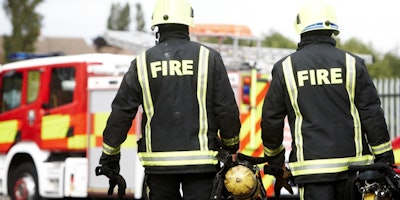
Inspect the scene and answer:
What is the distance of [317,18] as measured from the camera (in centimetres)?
578

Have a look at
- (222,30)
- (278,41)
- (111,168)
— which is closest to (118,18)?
(278,41)

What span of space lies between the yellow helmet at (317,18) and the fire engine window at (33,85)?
23.1 feet

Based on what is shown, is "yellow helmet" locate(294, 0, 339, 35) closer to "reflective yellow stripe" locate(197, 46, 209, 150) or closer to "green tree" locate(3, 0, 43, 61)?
"reflective yellow stripe" locate(197, 46, 209, 150)

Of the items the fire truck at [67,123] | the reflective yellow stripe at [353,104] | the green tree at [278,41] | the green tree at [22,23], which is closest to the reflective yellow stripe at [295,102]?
the reflective yellow stripe at [353,104]

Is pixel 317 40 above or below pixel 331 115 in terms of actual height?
above

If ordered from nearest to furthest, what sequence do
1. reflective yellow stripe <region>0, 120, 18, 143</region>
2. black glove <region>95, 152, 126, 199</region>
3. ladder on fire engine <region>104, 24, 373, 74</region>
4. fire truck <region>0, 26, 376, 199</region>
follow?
black glove <region>95, 152, 126, 199</region>
fire truck <region>0, 26, 376, 199</region>
reflective yellow stripe <region>0, 120, 18, 143</region>
ladder on fire engine <region>104, 24, 373, 74</region>

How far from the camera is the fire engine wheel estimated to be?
12.2 m

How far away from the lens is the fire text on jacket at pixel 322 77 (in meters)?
5.65

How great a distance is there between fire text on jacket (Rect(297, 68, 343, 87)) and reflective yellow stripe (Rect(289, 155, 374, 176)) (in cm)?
48

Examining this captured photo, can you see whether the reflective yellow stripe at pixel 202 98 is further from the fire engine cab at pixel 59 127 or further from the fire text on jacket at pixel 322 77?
the fire engine cab at pixel 59 127

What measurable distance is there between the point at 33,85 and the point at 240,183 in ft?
23.6

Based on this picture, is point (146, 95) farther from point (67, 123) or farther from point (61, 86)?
point (61, 86)

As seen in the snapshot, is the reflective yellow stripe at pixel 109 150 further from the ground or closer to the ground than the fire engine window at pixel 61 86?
closer to the ground

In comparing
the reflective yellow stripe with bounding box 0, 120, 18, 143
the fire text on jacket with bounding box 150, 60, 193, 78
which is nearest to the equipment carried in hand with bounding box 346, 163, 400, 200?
the fire text on jacket with bounding box 150, 60, 193, 78
